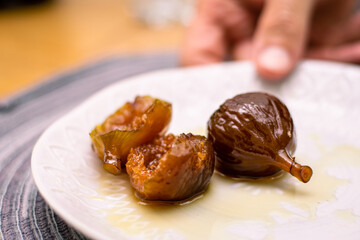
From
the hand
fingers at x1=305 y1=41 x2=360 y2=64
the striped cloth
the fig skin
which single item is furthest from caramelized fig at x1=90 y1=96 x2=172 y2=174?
fingers at x1=305 y1=41 x2=360 y2=64

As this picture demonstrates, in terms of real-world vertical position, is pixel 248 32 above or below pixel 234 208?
above

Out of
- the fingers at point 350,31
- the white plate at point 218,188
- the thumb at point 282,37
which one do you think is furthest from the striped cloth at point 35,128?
the fingers at point 350,31

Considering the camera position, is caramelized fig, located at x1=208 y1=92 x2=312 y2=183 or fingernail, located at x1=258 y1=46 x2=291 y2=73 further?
fingernail, located at x1=258 y1=46 x2=291 y2=73

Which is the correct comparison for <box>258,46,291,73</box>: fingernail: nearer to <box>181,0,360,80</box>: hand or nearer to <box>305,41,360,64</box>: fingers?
<box>181,0,360,80</box>: hand

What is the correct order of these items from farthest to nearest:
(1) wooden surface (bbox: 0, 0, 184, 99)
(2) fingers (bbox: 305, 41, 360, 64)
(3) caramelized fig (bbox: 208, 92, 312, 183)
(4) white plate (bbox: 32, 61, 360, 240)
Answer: (1) wooden surface (bbox: 0, 0, 184, 99) < (2) fingers (bbox: 305, 41, 360, 64) < (3) caramelized fig (bbox: 208, 92, 312, 183) < (4) white plate (bbox: 32, 61, 360, 240)

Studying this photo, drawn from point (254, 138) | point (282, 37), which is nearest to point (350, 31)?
point (282, 37)

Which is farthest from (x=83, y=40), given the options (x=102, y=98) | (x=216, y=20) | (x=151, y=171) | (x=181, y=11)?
(x=151, y=171)

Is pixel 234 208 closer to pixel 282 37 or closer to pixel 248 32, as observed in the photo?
pixel 282 37
